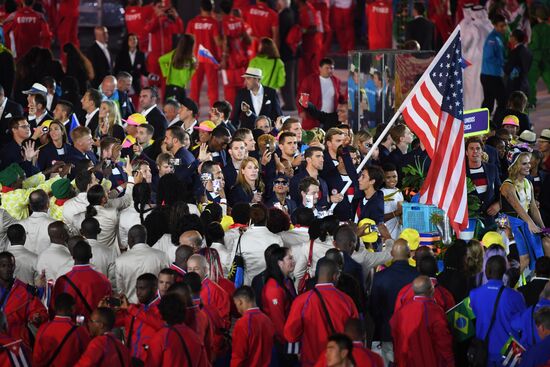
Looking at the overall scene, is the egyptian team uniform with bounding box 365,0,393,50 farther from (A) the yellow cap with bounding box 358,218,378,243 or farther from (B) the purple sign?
(A) the yellow cap with bounding box 358,218,378,243

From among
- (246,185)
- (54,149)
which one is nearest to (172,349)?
(246,185)

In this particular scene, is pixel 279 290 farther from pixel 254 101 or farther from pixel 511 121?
pixel 254 101

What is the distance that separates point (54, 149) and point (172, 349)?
6.69m

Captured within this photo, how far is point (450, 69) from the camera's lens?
1334cm

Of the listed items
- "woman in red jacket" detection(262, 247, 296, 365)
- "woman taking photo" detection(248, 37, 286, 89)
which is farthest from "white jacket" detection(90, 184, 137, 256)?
"woman taking photo" detection(248, 37, 286, 89)

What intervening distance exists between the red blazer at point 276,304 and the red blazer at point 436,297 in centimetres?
89

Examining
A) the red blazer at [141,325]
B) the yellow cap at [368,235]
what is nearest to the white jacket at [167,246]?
the red blazer at [141,325]

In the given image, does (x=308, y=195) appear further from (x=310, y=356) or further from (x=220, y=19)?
(x=220, y=19)

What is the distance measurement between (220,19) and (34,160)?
373 inches

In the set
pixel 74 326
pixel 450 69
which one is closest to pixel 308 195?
pixel 450 69

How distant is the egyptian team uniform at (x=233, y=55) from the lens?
22766 mm

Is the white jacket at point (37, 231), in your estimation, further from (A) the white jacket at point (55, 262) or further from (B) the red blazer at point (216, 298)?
(B) the red blazer at point (216, 298)

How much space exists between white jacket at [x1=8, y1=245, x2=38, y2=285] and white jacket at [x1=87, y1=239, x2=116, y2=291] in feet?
1.67

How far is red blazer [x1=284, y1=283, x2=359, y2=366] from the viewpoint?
10.4 m
